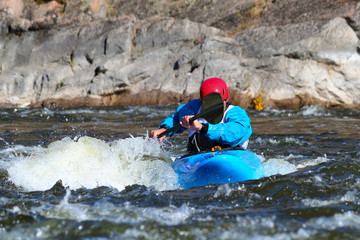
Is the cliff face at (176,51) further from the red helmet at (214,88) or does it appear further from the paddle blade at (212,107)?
the paddle blade at (212,107)

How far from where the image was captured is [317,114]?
11.6 metres

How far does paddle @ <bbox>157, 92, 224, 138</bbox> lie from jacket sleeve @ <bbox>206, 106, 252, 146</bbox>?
0.07 m

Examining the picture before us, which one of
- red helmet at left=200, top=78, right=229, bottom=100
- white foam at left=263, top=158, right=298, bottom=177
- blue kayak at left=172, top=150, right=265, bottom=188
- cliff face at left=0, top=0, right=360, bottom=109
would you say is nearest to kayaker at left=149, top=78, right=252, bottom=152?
red helmet at left=200, top=78, right=229, bottom=100

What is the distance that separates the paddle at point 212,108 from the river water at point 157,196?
0.68 m

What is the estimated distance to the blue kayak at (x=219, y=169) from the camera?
4.37 m

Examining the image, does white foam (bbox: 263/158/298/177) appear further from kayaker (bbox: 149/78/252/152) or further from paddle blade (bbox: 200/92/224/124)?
paddle blade (bbox: 200/92/224/124)

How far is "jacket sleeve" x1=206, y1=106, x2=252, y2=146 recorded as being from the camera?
14.7 ft

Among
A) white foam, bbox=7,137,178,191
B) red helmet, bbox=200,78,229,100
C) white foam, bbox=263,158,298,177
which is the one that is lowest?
white foam, bbox=7,137,178,191

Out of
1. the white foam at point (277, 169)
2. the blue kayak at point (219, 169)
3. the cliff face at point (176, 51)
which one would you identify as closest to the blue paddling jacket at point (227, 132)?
the blue kayak at point (219, 169)

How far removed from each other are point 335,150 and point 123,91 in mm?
9867

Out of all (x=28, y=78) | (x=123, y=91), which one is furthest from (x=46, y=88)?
(x=123, y=91)

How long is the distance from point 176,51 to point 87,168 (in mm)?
11381

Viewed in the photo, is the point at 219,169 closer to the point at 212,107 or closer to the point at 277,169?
the point at 212,107

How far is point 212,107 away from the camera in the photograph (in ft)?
14.6
